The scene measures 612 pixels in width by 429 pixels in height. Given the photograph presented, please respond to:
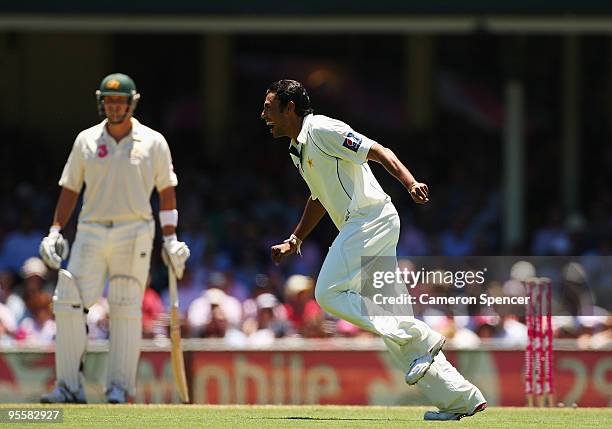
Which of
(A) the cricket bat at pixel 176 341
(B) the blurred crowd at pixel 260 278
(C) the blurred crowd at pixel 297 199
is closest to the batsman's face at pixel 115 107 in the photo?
(A) the cricket bat at pixel 176 341

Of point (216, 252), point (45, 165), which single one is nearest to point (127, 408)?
point (216, 252)

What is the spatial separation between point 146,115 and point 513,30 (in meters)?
4.33

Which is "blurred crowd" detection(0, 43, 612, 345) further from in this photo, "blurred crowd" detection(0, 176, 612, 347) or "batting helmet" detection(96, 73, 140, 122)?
"batting helmet" detection(96, 73, 140, 122)

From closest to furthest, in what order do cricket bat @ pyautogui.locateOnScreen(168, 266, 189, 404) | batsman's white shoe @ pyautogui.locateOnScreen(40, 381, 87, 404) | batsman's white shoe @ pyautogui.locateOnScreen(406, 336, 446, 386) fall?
batsman's white shoe @ pyautogui.locateOnScreen(406, 336, 446, 386)
batsman's white shoe @ pyautogui.locateOnScreen(40, 381, 87, 404)
cricket bat @ pyautogui.locateOnScreen(168, 266, 189, 404)

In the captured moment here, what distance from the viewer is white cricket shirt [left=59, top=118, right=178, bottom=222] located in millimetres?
8555

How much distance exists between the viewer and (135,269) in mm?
8680

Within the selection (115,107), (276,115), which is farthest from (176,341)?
(276,115)

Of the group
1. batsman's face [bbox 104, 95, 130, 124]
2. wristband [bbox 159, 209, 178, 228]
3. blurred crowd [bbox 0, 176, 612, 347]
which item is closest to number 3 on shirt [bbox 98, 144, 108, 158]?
batsman's face [bbox 104, 95, 130, 124]

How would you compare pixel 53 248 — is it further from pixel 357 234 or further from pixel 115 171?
pixel 357 234

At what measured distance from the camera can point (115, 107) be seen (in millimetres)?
8562

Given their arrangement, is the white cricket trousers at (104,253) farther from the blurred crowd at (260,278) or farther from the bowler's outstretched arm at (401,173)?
the blurred crowd at (260,278)

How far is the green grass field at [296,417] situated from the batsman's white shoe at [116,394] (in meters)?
0.32

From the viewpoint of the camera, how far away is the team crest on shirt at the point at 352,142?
7.22 m

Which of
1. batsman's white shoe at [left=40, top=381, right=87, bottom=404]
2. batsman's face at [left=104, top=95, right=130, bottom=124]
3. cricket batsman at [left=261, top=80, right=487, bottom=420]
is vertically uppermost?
batsman's face at [left=104, top=95, right=130, bottom=124]
